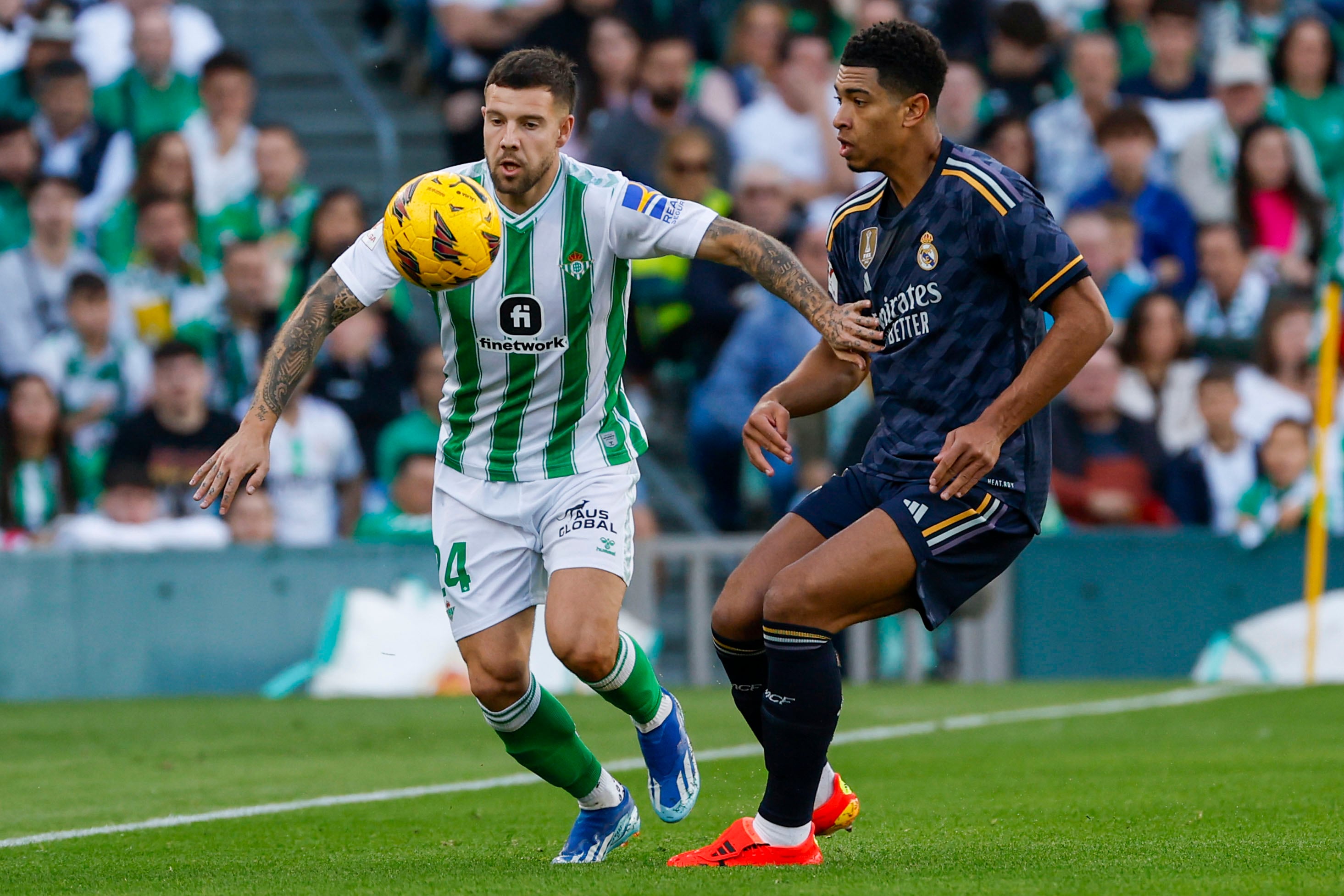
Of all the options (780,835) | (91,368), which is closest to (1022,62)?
(91,368)

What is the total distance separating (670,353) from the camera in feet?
43.4

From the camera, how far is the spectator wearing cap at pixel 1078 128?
14492 millimetres

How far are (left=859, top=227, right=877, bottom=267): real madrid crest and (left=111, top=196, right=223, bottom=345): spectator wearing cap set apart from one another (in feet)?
28.2

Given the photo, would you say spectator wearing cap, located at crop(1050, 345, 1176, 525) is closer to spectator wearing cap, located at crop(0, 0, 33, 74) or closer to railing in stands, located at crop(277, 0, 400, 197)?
railing in stands, located at crop(277, 0, 400, 197)

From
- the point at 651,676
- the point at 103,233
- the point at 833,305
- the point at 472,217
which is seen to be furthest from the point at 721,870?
the point at 103,233

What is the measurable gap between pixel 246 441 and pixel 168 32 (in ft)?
32.5

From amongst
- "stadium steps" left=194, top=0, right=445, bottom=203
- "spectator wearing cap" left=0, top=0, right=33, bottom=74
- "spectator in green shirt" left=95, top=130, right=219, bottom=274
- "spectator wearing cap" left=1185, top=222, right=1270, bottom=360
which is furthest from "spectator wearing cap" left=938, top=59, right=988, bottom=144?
"spectator wearing cap" left=0, top=0, right=33, bottom=74

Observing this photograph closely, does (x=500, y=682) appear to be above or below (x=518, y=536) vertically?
below

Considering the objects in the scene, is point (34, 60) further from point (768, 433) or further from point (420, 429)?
point (768, 433)

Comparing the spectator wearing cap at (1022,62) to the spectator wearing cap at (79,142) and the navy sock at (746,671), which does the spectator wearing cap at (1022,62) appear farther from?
the navy sock at (746,671)

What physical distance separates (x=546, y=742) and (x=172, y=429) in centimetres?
713

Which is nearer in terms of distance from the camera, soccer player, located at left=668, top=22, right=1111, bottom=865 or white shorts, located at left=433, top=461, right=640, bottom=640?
soccer player, located at left=668, top=22, right=1111, bottom=865

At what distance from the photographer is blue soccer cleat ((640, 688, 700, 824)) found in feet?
19.8

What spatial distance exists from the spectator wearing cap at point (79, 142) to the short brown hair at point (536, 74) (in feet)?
29.7
